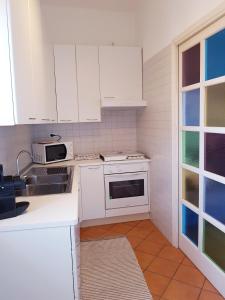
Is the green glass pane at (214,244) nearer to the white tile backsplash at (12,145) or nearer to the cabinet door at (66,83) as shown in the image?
the white tile backsplash at (12,145)

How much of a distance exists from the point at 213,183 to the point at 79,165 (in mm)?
1517

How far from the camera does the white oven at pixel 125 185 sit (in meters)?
2.84

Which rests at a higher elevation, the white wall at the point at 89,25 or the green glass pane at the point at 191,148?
the white wall at the point at 89,25

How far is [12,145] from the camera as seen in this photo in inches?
85.7

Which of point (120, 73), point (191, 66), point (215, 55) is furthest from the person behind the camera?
point (120, 73)

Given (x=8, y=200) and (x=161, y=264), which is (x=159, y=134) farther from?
(x=8, y=200)

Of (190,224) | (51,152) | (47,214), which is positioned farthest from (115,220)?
(47,214)

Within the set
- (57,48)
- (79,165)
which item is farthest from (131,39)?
(79,165)

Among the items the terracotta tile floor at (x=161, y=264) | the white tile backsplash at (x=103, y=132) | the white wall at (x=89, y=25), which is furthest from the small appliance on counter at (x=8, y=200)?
the white wall at (x=89, y=25)

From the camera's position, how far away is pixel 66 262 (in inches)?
49.1

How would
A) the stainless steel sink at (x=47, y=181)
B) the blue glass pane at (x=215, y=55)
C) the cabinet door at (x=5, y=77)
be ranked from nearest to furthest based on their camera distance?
the cabinet door at (x=5, y=77)
the blue glass pane at (x=215, y=55)
the stainless steel sink at (x=47, y=181)

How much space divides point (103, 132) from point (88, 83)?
759 mm

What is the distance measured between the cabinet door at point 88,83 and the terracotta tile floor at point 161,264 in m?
1.43

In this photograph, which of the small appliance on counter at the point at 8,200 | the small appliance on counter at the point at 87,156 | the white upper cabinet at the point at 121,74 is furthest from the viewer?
the small appliance on counter at the point at 87,156
